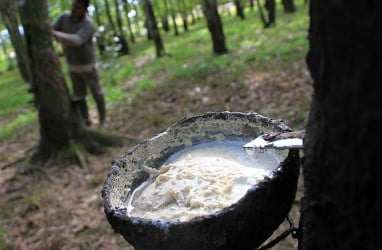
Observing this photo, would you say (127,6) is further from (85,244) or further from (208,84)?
(85,244)

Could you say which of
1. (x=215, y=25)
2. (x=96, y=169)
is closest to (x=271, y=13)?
(x=215, y=25)

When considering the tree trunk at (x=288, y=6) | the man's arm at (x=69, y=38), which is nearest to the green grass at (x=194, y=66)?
the tree trunk at (x=288, y=6)

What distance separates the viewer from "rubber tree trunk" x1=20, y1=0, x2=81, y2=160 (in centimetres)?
559

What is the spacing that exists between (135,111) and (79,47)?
1734 millimetres

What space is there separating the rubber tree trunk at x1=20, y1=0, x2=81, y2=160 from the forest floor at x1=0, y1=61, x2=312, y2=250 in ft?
1.17

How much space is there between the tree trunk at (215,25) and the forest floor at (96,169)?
2412mm

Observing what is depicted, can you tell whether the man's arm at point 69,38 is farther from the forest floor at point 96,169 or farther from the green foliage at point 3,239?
the green foliage at point 3,239

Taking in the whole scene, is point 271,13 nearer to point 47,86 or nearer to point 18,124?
point 18,124

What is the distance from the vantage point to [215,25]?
1065 centimetres

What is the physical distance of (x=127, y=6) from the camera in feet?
70.5

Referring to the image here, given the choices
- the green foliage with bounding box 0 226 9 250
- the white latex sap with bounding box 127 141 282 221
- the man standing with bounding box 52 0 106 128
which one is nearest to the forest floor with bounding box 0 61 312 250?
the green foliage with bounding box 0 226 9 250

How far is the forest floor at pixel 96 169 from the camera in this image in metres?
4.55

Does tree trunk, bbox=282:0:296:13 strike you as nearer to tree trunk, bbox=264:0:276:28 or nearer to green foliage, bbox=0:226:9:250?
tree trunk, bbox=264:0:276:28

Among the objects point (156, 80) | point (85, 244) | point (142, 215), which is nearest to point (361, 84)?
point (142, 215)
